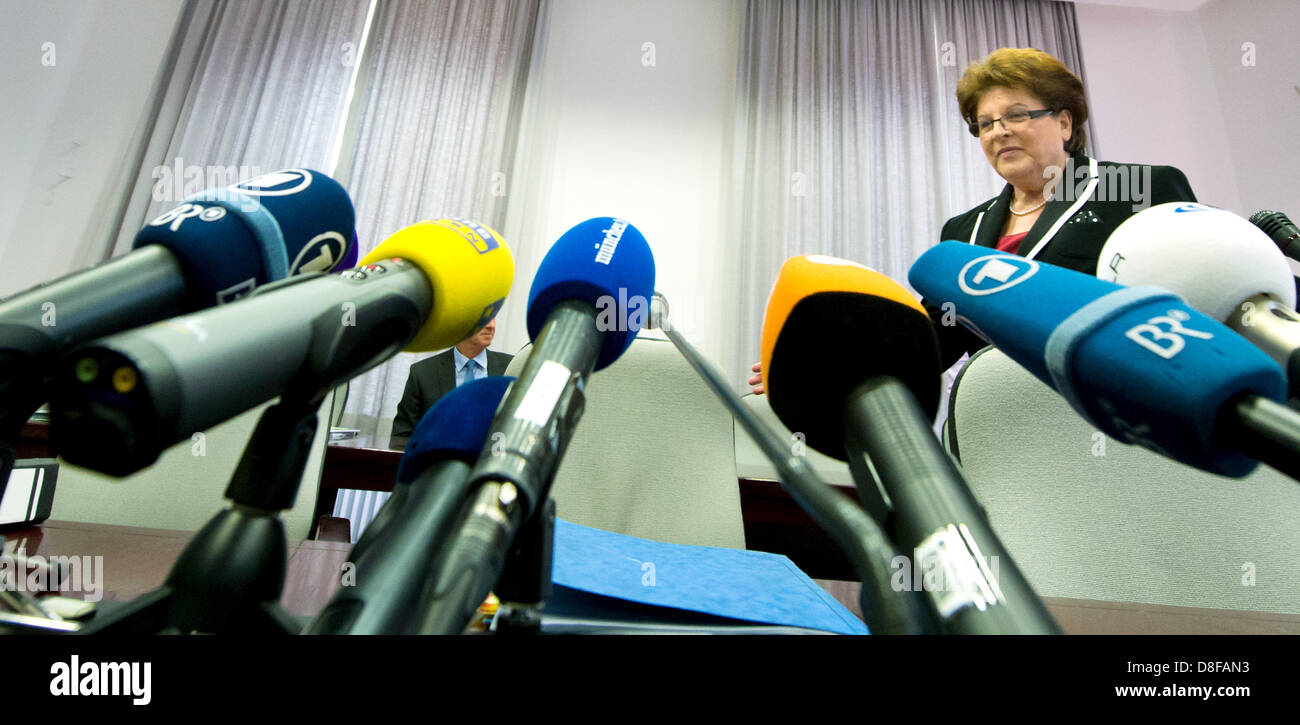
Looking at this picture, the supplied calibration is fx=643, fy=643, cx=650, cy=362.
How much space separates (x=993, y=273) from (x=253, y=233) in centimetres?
37

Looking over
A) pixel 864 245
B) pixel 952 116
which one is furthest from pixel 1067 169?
pixel 952 116

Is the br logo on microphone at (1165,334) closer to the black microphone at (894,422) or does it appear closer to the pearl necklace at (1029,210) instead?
the black microphone at (894,422)

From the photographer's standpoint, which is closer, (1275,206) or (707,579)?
(707,579)

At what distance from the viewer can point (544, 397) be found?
27cm

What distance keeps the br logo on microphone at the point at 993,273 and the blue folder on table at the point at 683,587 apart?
0.30 meters

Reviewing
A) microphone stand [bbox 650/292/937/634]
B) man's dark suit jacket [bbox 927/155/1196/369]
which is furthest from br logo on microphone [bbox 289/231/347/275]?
man's dark suit jacket [bbox 927/155/1196/369]

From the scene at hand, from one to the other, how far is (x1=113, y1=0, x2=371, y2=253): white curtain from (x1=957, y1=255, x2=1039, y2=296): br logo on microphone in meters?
3.34

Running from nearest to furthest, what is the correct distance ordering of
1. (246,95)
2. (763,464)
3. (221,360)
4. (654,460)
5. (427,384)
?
(221,360) < (654,460) < (763,464) < (427,384) < (246,95)

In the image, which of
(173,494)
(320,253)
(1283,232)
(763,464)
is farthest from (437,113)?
(1283,232)

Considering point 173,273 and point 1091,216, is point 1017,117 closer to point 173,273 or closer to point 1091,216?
point 1091,216
